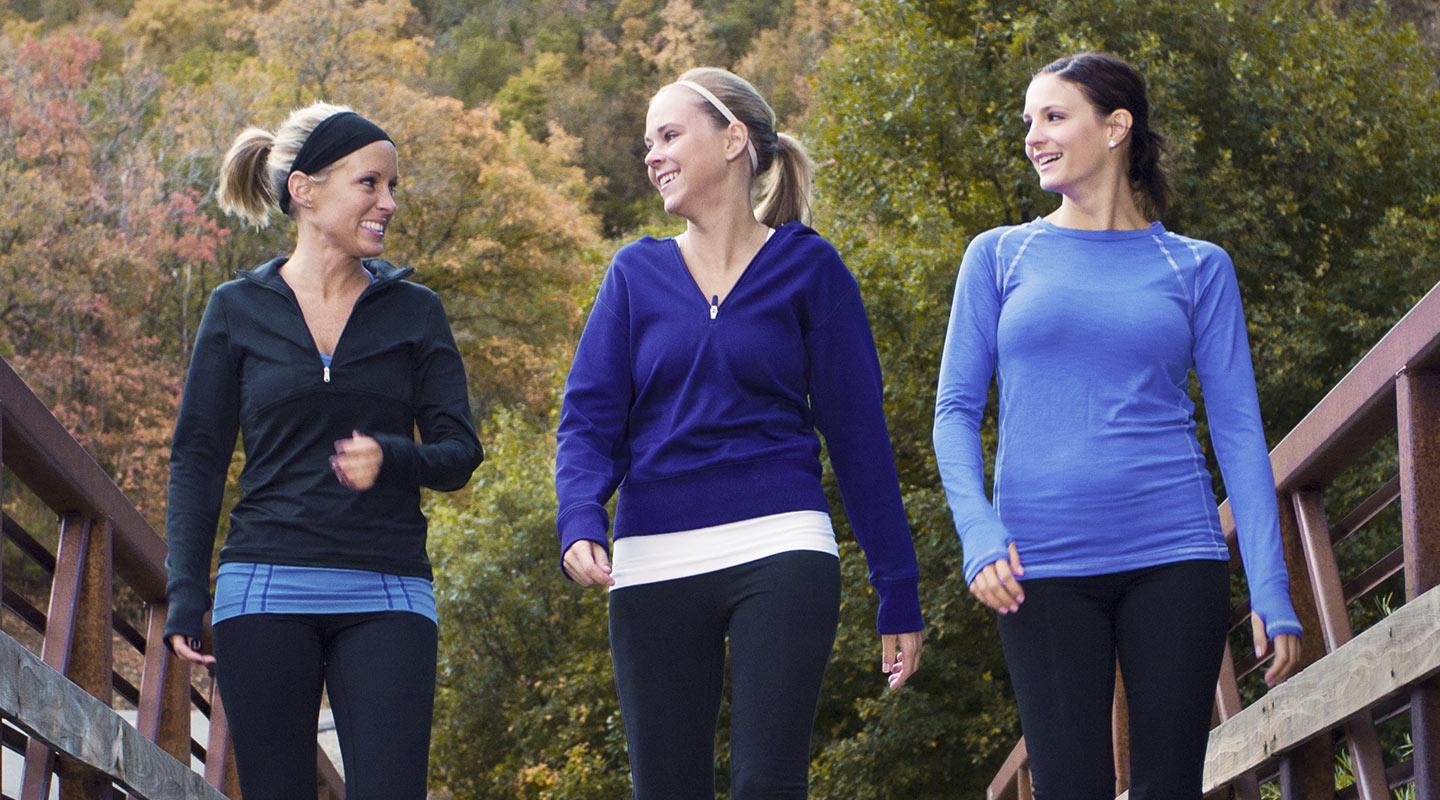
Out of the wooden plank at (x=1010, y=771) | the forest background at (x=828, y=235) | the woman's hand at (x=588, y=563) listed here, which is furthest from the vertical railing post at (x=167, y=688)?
the forest background at (x=828, y=235)

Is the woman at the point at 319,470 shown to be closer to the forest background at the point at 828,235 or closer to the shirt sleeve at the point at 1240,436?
the shirt sleeve at the point at 1240,436

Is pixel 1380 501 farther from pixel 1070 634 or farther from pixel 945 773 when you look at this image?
pixel 945 773

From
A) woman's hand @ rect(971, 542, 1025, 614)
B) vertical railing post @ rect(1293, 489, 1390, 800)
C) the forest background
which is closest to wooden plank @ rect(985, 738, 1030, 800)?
vertical railing post @ rect(1293, 489, 1390, 800)

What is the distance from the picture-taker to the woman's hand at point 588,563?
2.52m

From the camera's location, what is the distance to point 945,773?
14.0m

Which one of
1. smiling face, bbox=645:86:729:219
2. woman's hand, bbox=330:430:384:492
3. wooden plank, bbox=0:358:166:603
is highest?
smiling face, bbox=645:86:729:219

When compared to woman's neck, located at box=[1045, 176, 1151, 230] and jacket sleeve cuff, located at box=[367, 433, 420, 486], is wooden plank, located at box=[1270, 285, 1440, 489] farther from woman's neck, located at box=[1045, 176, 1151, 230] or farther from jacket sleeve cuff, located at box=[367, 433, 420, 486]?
jacket sleeve cuff, located at box=[367, 433, 420, 486]

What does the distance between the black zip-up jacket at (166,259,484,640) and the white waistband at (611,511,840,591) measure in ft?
1.71

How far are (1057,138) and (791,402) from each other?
808 millimetres

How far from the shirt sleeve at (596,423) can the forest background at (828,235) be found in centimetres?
555

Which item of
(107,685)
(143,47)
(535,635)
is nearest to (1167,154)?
(107,685)

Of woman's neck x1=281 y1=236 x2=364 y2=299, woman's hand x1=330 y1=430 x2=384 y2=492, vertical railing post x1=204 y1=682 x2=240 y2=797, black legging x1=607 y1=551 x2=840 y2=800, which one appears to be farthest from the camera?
vertical railing post x1=204 y1=682 x2=240 y2=797

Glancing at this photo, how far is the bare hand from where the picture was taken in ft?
9.23

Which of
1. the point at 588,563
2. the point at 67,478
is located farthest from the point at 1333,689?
the point at 67,478
